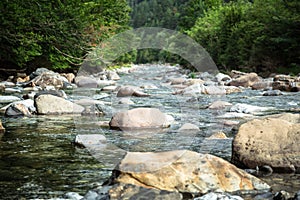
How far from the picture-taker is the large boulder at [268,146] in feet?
13.3

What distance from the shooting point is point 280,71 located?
20.3 m

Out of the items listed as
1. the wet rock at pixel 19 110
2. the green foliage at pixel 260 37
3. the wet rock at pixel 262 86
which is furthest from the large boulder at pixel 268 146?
the green foliage at pixel 260 37

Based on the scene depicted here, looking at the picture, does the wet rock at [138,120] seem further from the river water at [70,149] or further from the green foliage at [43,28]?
the green foliage at [43,28]

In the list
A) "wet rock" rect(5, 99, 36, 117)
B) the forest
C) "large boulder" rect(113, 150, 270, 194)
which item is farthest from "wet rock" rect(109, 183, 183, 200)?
the forest

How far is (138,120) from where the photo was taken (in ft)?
20.7

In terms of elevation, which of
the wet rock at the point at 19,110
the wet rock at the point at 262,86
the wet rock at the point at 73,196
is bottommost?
the wet rock at the point at 73,196

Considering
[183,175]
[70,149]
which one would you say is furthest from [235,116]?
[183,175]

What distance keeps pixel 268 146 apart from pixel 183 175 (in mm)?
1160

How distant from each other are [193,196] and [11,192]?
1344 millimetres

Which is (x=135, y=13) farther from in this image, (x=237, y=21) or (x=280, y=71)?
(x=280, y=71)

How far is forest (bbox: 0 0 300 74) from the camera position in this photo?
1267 centimetres

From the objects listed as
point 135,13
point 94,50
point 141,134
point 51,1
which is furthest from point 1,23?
point 135,13

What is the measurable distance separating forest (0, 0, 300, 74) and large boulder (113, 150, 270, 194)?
9.55 m

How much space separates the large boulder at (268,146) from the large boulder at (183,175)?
0.58m
